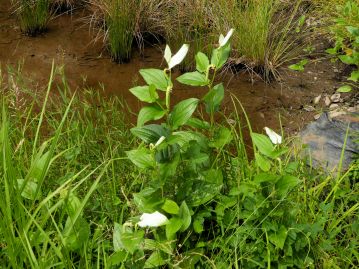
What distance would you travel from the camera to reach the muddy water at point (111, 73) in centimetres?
386

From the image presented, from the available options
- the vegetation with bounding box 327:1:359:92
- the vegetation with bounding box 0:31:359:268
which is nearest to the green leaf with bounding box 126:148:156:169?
the vegetation with bounding box 0:31:359:268

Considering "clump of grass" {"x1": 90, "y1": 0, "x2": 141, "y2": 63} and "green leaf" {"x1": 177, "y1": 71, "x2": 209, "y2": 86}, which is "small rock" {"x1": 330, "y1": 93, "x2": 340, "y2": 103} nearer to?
"clump of grass" {"x1": 90, "y1": 0, "x2": 141, "y2": 63}

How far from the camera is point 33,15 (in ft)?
14.7

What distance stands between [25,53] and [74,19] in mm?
610

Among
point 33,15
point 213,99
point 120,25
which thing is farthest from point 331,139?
point 33,15

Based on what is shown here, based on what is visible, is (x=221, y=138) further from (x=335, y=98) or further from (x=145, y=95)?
(x=335, y=98)

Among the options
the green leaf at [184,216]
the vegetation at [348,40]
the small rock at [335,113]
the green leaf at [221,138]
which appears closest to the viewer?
the green leaf at [184,216]

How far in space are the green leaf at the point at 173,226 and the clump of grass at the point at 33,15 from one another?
2.94 meters

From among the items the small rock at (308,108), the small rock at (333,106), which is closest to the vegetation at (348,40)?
the small rock at (333,106)

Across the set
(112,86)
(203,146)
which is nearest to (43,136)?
(112,86)

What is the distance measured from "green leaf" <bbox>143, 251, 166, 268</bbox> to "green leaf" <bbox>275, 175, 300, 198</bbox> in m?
0.45

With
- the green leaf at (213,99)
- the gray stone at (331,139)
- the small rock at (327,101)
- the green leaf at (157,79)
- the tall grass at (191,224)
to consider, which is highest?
the green leaf at (157,79)

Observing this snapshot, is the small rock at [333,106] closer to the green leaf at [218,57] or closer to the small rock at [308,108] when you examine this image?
the small rock at [308,108]

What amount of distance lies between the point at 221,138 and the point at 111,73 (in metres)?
2.15
